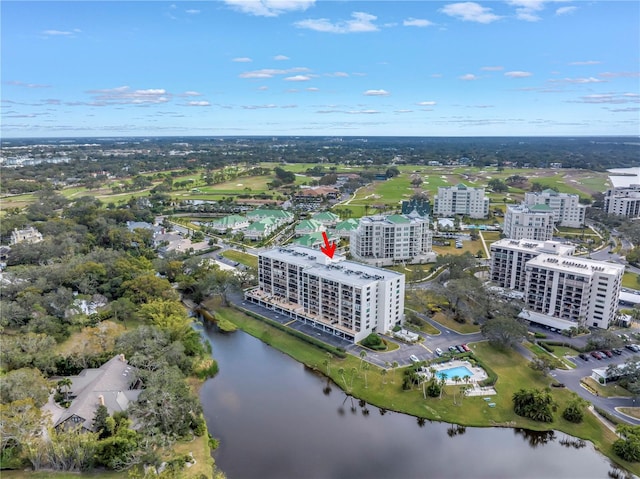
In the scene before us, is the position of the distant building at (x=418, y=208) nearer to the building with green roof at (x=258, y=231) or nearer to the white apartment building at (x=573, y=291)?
the building with green roof at (x=258, y=231)

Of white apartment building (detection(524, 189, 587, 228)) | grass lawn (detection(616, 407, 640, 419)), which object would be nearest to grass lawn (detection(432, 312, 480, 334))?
grass lawn (detection(616, 407, 640, 419))

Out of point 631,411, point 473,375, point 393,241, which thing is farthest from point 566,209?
point 473,375

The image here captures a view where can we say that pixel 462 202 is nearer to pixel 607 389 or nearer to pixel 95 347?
pixel 607 389

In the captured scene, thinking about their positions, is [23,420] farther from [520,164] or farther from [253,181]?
[520,164]

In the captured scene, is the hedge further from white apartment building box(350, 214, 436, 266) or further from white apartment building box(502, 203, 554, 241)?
white apartment building box(502, 203, 554, 241)

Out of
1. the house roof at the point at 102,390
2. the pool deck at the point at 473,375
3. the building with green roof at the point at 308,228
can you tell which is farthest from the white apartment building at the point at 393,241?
the house roof at the point at 102,390

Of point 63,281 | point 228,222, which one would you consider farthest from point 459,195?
point 63,281
